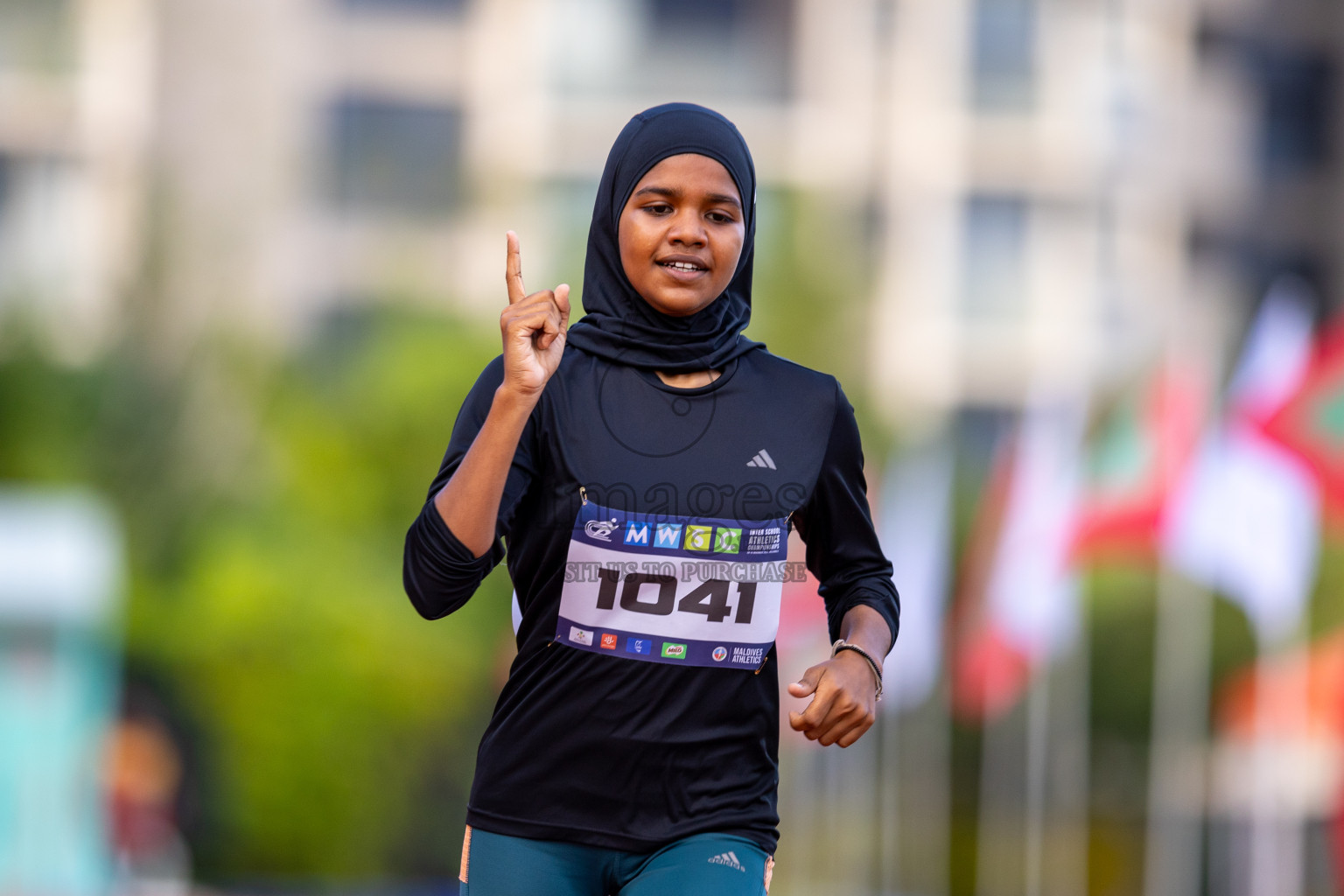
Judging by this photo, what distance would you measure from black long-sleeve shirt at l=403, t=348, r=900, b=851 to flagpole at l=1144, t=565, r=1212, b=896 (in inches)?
687

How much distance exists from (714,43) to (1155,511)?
2574cm

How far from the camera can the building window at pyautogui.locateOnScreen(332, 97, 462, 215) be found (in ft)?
122

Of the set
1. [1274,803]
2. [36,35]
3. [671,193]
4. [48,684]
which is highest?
[36,35]

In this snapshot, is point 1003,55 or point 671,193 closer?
point 671,193

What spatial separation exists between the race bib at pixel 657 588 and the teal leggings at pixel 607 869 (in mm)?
291

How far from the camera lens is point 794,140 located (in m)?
37.9

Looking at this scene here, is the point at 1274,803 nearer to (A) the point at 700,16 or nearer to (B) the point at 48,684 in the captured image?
(B) the point at 48,684

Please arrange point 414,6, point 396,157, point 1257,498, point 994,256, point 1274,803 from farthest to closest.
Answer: point 994,256 → point 414,6 → point 396,157 → point 1274,803 → point 1257,498

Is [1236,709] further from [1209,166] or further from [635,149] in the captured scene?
[635,149]

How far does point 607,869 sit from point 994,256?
119 feet

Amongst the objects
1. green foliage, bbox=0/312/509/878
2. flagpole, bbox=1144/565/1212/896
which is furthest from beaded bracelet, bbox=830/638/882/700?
A: green foliage, bbox=0/312/509/878

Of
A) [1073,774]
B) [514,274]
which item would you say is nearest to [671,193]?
[514,274]

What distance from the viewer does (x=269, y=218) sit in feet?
121

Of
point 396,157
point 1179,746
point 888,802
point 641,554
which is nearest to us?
point 641,554
